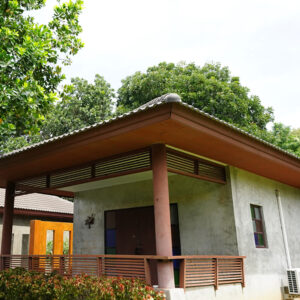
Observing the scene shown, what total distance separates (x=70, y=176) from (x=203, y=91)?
13797mm

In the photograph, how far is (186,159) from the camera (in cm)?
769

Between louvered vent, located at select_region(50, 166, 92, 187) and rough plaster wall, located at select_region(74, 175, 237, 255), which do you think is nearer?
louvered vent, located at select_region(50, 166, 92, 187)

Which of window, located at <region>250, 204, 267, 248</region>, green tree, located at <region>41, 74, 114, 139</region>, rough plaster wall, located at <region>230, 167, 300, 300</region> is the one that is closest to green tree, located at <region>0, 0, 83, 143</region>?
rough plaster wall, located at <region>230, 167, 300, 300</region>

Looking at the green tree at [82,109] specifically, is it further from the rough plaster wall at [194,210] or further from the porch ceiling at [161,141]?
the porch ceiling at [161,141]

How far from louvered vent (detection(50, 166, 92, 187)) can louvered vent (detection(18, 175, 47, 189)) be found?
0.32m

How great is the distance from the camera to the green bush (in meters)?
5.68

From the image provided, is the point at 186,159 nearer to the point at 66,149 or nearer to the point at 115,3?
the point at 66,149

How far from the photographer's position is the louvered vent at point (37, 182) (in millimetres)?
9544

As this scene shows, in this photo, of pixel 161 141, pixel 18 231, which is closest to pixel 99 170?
pixel 161 141

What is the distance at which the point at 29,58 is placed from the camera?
7.81 m

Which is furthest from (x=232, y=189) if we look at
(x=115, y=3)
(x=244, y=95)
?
(x=244, y=95)

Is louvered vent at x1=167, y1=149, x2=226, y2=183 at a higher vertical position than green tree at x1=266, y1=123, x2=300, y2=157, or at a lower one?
lower

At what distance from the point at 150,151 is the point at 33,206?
34.9 ft

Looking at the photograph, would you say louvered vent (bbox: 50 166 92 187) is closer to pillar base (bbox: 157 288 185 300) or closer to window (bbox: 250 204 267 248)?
pillar base (bbox: 157 288 185 300)
